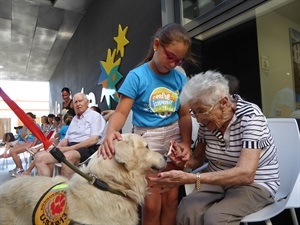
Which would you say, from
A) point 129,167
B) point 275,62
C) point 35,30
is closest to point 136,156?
point 129,167

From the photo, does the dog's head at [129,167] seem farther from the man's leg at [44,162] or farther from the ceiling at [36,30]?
the ceiling at [36,30]

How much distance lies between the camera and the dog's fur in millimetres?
1345

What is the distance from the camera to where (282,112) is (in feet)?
8.47

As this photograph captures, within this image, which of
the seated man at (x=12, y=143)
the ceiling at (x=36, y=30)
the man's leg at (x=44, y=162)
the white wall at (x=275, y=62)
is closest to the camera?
the white wall at (x=275, y=62)

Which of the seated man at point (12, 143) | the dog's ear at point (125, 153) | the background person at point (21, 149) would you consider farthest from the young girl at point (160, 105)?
the seated man at point (12, 143)

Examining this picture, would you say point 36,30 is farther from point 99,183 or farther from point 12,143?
point 99,183

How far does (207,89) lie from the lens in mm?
1417

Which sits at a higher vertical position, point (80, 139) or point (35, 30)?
point (35, 30)

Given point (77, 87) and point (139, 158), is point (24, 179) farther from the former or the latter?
point (77, 87)

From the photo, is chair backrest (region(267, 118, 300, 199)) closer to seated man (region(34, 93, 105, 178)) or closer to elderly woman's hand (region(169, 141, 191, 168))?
elderly woman's hand (region(169, 141, 191, 168))

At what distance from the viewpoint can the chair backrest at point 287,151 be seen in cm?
160

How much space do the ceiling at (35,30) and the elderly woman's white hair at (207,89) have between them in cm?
627

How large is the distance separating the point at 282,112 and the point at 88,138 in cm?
230

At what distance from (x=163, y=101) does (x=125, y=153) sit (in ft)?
1.49
